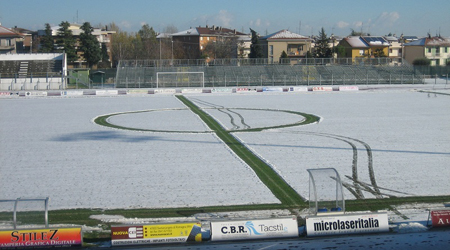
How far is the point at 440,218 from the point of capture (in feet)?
39.6

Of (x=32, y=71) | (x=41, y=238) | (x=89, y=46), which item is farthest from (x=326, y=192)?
(x=89, y=46)

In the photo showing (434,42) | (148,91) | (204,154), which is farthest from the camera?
(434,42)

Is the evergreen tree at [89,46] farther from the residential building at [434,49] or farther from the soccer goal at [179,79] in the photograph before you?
the residential building at [434,49]

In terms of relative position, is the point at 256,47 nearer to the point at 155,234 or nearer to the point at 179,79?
the point at 179,79

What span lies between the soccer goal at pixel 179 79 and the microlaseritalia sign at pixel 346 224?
4905 centimetres

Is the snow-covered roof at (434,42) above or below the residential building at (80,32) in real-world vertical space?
below

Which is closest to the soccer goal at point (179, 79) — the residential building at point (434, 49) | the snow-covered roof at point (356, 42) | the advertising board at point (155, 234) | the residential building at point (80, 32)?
the residential building at point (80, 32)

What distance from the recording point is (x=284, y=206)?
13.5 m

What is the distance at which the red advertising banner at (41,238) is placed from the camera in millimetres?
10961

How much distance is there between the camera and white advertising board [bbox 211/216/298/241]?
37.6 ft

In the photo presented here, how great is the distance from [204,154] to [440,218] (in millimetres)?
10103

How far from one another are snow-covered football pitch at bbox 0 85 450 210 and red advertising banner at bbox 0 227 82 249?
254 centimetres

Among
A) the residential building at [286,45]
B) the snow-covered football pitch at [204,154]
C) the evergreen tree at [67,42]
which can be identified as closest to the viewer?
the snow-covered football pitch at [204,154]

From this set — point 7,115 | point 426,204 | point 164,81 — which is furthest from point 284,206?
point 164,81
